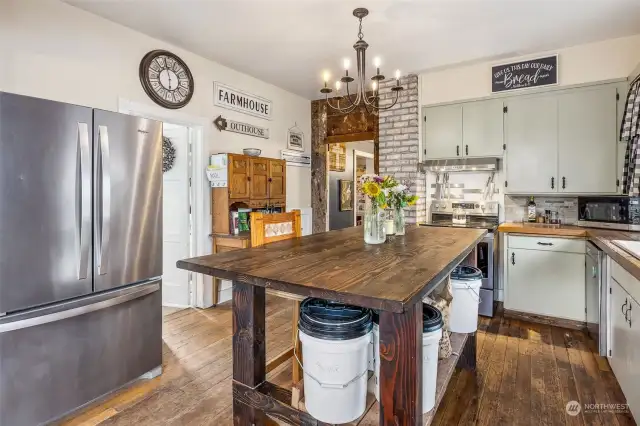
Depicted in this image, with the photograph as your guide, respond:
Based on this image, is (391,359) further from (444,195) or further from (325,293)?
(444,195)

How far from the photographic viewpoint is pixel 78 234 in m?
1.90

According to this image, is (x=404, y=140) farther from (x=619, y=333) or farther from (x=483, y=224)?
(x=619, y=333)

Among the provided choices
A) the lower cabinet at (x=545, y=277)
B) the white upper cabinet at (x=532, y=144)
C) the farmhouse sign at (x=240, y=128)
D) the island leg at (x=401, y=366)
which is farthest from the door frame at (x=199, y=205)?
the white upper cabinet at (x=532, y=144)

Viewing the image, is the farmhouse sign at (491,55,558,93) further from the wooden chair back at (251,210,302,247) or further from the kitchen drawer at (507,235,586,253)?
the wooden chair back at (251,210,302,247)

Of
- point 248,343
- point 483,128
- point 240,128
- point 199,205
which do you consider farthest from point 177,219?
point 483,128

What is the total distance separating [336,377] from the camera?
3.86 feet

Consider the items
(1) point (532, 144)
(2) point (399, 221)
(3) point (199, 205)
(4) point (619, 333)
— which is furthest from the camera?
(3) point (199, 205)

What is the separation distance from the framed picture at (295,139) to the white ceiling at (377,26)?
48.2 inches

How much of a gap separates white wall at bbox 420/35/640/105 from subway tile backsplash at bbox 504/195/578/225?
1181 mm

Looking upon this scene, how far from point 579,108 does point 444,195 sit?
155cm

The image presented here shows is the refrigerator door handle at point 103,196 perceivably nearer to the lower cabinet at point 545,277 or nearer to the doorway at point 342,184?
the lower cabinet at point 545,277

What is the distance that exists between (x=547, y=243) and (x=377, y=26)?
98.5 inches

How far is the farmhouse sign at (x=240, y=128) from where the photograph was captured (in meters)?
3.88

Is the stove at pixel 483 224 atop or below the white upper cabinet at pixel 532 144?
below
